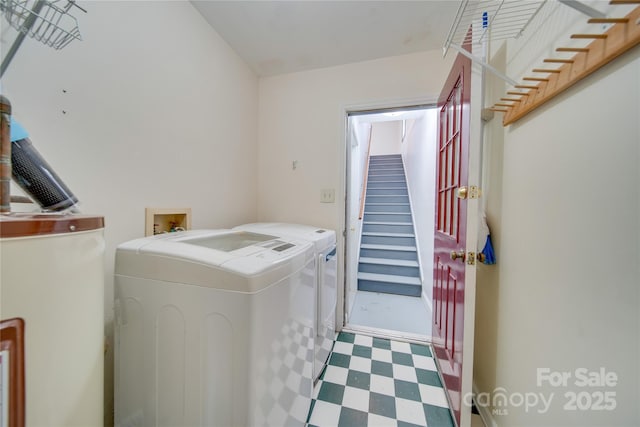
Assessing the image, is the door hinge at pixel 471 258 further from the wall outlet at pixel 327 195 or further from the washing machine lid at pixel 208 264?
the wall outlet at pixel 327 195

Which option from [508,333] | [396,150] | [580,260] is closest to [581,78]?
[580,260]

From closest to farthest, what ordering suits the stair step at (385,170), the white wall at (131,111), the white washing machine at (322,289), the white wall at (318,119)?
the white wall at (131,111) < the white washing machine at (322,289) < the white wall at (318,119) < the stair step at (385,170)

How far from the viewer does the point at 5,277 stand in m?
0.41

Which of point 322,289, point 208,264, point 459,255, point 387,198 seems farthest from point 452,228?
point 387,198

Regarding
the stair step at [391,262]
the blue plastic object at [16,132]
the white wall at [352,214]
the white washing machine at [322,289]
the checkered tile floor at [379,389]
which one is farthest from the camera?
the stair step at [391,262]

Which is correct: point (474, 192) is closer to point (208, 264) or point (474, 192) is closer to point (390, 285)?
point (208, 264)

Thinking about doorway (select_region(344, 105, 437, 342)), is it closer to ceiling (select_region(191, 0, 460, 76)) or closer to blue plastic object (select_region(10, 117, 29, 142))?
ceiling (select_region(191, 0, 460, 76))

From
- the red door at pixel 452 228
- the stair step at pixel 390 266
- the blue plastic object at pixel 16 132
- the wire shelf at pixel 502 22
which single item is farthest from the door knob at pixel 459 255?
the stair step at pixel 390 266

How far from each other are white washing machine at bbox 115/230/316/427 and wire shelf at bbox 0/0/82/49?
2.42 feet

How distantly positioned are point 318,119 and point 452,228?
139 centimetres

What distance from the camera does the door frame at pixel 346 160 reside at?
5.95 ft

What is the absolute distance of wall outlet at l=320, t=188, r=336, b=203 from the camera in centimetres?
198

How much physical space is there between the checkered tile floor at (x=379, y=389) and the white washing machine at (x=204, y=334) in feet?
1.62

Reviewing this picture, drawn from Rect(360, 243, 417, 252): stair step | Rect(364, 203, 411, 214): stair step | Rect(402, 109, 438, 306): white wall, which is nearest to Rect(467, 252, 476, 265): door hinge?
Rect(402, 109, 438, 306): white wall
